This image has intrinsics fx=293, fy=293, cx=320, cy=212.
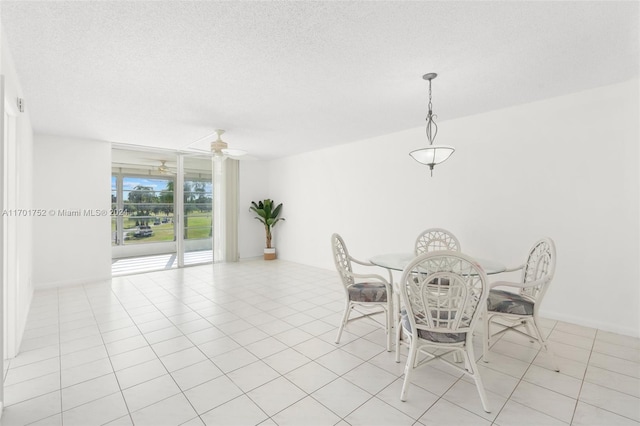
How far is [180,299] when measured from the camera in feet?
13.6

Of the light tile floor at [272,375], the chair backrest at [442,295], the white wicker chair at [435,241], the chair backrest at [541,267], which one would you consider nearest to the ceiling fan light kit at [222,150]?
the light tile floor at [272,375]

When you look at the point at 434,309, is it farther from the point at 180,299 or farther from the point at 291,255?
the point at 291,255

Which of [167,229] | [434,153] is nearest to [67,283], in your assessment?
[167,229]

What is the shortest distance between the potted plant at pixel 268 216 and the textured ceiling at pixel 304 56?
11.0ft

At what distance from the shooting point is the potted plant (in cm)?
705

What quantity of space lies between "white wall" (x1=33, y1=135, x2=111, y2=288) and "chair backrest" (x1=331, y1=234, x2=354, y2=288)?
457 cm

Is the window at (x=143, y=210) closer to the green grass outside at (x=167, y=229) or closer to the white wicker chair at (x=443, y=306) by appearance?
the green grass outside at (x=167, y=229)

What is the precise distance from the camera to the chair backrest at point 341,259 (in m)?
2.88

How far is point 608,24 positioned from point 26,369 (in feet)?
16.5

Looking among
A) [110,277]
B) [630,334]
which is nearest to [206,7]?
[630,334]

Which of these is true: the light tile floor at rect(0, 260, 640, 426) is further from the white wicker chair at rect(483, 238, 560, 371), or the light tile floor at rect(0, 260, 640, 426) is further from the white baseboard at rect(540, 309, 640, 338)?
the white wicker chair at rect(483, 238, 560, 371)

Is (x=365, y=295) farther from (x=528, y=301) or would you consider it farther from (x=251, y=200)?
(x=251, y=200)

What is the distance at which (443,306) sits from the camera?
6.73ft

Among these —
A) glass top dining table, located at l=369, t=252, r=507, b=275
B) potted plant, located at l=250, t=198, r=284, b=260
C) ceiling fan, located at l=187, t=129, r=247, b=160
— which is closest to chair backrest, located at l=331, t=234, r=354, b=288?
glass top dining table, located at l=369, t=252, r=507, b=275
